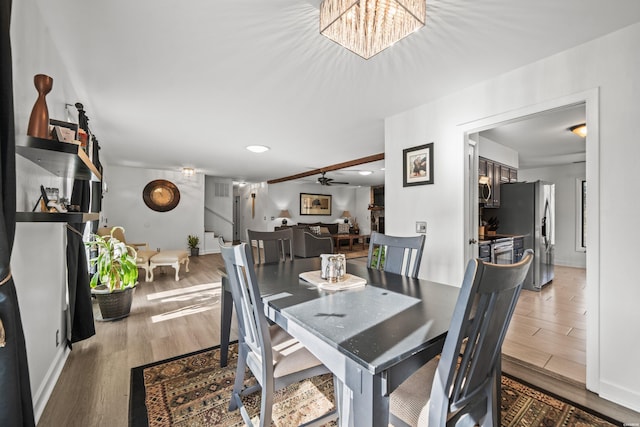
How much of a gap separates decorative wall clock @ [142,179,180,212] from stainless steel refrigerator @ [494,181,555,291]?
7.57 meters

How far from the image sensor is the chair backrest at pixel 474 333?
833 millimetres

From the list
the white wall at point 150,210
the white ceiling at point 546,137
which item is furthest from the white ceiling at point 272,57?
the white wall at point 150,210

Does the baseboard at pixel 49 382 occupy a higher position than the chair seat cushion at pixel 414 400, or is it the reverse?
the chair seat cushion at pixel 414 400

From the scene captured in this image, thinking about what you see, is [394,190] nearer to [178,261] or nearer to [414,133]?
[414,133]

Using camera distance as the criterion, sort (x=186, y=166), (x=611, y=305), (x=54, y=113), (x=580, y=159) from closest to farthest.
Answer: (x=611, y=305) < (x=54, y=113) < (x=580, y=159) < (x=186, y=166)

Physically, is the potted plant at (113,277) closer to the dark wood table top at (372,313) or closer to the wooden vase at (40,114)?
the wooden vase at (40,114)

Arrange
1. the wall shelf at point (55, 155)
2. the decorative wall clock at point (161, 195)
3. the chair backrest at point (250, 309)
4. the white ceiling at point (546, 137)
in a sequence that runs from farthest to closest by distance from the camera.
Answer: the decorative wall clock at point (161, 195) → the white ceiling at point (546, 137) → the wall shelf at point (55, 155) → the chair backrest at point (250, 309)

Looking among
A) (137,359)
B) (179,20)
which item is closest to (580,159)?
(179,20)

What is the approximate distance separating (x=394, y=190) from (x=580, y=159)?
5113mm

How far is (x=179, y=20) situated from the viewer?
5.57ft

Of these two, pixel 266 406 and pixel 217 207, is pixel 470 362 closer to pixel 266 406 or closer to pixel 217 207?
pixel 266 406

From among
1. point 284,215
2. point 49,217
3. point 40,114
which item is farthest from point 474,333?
point 284,215

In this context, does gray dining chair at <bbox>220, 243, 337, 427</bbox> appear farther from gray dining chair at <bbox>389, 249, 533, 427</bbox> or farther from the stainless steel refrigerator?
the stainless steel refrigerator

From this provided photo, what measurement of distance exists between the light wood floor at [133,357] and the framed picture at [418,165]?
69.8 inches
